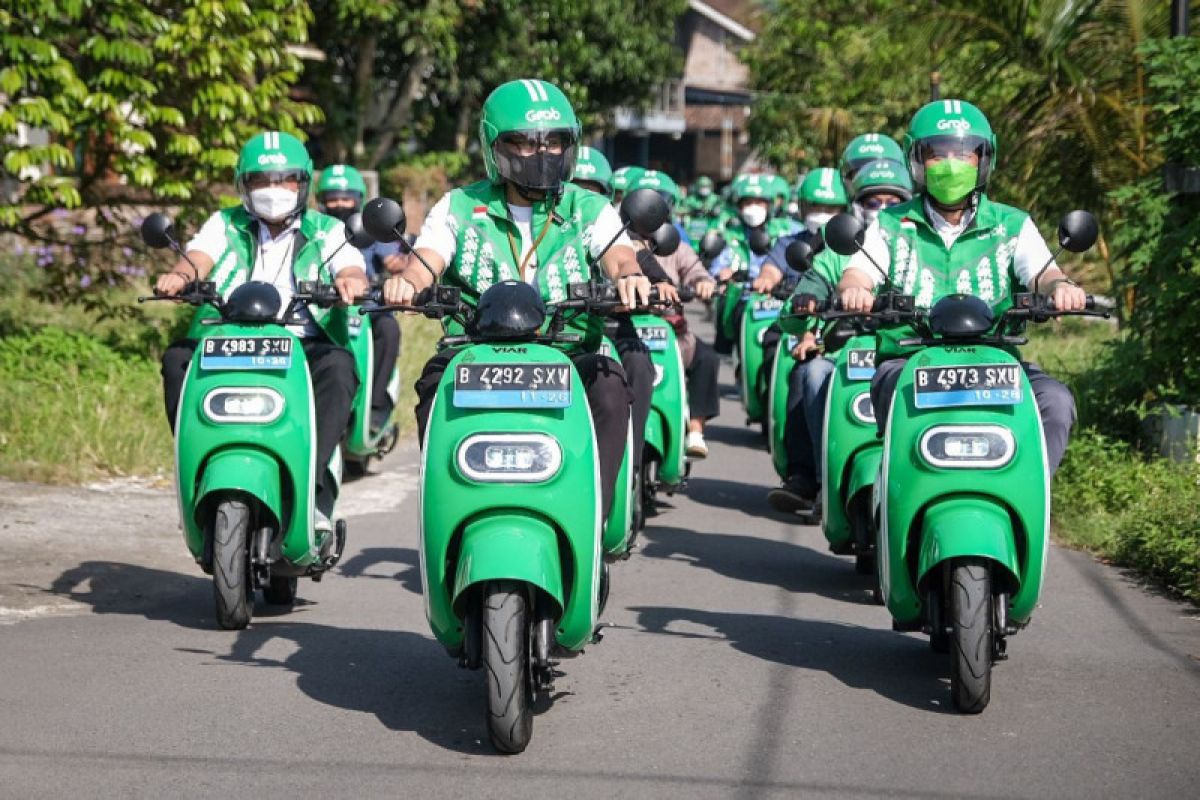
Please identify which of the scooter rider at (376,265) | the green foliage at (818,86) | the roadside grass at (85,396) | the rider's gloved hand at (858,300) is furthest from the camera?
the green foliage at (818,86)

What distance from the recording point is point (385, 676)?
646 cm

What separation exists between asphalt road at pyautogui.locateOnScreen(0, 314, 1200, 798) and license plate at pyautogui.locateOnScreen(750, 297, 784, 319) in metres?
4.01

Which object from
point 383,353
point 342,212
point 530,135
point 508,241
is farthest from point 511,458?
point 342,212

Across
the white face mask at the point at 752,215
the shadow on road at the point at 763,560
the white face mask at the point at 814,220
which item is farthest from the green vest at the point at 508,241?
the white face mask at the point at 752,215

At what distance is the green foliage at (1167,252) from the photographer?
1059 centimetres

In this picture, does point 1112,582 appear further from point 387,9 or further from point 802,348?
point 387,9

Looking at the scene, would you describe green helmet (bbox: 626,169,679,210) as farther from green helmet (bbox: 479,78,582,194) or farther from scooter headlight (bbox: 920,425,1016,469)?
scooter headlight (bbox: 920,425,1016,469)

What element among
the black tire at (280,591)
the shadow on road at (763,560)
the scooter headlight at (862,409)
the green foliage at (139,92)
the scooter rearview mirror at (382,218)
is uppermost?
the green foliage at (139,92)

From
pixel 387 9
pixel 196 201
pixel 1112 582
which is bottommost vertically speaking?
pixel 1112 582

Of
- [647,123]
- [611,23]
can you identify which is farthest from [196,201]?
[647,123]

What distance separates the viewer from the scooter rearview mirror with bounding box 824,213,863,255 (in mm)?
6324

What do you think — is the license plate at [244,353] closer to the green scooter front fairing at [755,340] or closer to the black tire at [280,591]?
the black tire at [280,591]

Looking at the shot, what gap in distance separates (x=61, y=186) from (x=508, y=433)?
8.53 m

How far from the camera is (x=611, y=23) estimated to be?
33.0 m
